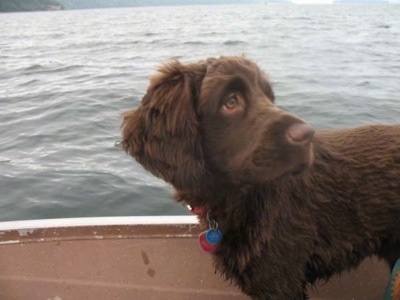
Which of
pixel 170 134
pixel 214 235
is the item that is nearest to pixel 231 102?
pixel 170 134

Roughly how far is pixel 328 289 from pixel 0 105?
985 centimetres

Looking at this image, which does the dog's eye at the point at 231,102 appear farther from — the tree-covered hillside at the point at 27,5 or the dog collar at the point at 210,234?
the tree-covered hillside at the point at 27,5

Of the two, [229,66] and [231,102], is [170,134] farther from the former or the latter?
[229,66]

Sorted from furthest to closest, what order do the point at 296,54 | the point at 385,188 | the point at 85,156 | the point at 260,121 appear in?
the point at 296,54
the point at 85,156
the point at 385,188
the point at 260,121

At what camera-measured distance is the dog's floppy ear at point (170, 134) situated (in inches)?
94.0

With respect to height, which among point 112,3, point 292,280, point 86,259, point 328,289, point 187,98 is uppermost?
point 187,98

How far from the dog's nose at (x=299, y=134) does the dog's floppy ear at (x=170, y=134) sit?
0.47 m

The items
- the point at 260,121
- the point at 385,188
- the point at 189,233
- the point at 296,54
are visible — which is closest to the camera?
the point at 260,121

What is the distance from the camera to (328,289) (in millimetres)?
3490

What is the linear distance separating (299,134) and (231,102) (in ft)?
1.34

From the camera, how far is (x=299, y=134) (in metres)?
2.22

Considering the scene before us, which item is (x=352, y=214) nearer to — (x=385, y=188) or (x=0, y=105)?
(x=385, y=188)

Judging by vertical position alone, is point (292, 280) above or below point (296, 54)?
above

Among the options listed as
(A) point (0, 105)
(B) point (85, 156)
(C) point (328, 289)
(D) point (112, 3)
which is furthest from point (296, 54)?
(D) point (112, 3)
